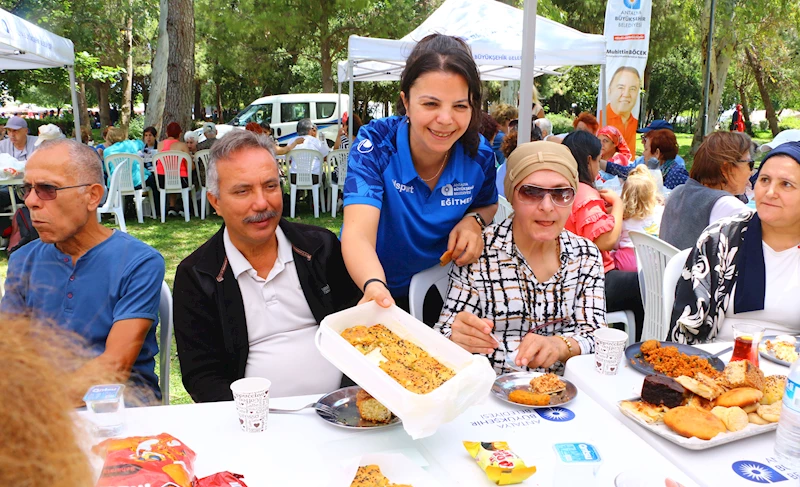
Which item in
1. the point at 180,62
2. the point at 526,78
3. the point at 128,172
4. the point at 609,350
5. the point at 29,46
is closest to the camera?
the point at 609,350

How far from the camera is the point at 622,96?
35.3 ft

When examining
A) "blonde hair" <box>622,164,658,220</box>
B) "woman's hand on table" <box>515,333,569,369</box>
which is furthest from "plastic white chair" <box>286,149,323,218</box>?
"woman's hand on table" <box>515,333,569,369</box>

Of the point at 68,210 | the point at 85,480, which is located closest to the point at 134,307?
the point at 68,210

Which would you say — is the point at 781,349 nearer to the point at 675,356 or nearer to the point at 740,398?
the point at 675,356

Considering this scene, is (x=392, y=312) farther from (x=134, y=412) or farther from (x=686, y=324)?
(x=686, y=324)

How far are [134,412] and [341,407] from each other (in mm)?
661

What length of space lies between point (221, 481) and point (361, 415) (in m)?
0.50

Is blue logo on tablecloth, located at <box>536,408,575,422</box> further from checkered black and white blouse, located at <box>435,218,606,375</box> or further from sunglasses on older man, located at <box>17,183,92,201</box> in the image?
sunglasses on older man, located at <box>17,183,92,201</box>

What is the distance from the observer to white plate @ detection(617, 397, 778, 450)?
160 centimetres

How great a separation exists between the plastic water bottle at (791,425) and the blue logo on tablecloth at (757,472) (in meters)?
0.07

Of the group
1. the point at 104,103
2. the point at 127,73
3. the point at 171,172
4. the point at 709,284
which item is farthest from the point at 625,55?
the point at 104,103

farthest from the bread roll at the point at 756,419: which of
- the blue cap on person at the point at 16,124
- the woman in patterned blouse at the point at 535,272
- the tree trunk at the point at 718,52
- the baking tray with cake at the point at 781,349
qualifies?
the tree trunk at the point at 718,52

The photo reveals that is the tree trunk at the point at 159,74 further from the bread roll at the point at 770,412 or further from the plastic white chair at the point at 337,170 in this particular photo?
the bread roll at the point at 770,412

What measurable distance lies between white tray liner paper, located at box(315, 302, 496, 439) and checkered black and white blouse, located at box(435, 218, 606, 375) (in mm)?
722
